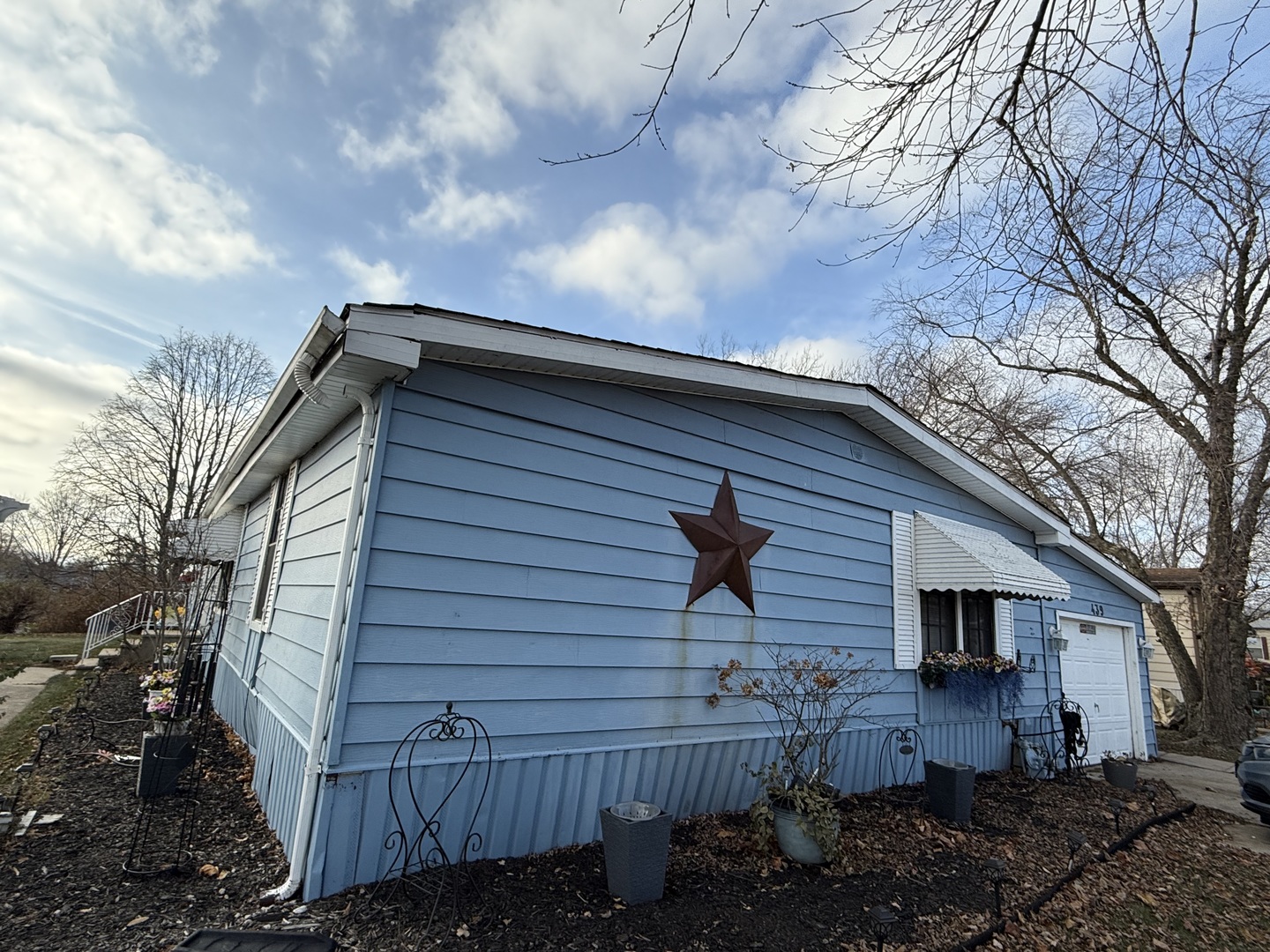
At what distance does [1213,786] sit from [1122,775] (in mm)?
2333

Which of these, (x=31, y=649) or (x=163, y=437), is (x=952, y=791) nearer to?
(x=31, y=649)

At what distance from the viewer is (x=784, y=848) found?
14.8ft

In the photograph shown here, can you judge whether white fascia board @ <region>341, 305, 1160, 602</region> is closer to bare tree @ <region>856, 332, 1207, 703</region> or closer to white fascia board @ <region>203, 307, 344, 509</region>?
white fascia board @ <region>203, 307, 344, 509</region>

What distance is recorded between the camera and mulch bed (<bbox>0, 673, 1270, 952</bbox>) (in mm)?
3195

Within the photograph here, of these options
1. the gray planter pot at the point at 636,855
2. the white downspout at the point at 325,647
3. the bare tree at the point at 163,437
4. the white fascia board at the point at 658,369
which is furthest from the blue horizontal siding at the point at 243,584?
the bare tree at the point at 163,437

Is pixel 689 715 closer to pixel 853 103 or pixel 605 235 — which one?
pixel 605 235

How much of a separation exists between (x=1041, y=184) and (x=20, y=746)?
9.57 meters

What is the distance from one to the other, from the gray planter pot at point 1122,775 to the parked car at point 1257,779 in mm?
1152

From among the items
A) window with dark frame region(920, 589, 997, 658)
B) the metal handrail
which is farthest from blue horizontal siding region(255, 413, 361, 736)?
the metal handrail

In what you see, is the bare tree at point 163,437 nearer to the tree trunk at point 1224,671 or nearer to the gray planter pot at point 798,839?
the gray planter pot at point 798,839

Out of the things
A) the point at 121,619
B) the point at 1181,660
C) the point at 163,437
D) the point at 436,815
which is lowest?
the point at 436,815

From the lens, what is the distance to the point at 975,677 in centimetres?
735

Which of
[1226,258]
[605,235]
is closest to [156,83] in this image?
[605,235]

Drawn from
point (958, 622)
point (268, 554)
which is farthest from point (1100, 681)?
point (268, 554)
